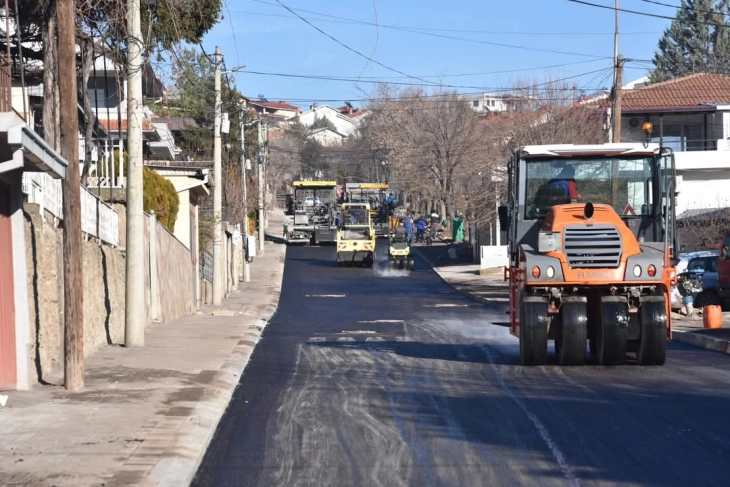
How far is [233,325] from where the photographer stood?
25906 millimetres

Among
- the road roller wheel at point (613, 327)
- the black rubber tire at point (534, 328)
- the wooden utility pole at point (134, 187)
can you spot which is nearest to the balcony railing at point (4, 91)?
the wooden utility pole at point (134, 187)

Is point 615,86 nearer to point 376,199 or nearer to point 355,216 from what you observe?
point 355,216

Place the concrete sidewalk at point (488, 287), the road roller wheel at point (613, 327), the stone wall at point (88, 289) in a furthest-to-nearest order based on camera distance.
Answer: the concrete sidewalk at point (488, 287)
the road roller wheel at point (613, 327)
the stone wall at point (88, 289)

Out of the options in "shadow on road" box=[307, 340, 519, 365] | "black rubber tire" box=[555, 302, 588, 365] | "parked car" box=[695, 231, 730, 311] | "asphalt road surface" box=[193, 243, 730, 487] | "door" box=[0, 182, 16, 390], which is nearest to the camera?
"asphalt road surface" box=[193, 243, 730, 487]

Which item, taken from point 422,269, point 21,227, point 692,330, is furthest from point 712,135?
point 21,227

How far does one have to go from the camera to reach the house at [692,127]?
49969mm

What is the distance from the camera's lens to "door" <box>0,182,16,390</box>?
1259 centimetres

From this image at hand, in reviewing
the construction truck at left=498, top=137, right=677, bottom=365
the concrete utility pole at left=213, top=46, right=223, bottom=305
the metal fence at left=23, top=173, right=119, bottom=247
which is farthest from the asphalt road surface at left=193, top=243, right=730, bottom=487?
the concrete utility pole at left=213, top=46, right=223, bottom=305

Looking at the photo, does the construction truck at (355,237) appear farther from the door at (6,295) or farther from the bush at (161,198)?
the door at (6,295)

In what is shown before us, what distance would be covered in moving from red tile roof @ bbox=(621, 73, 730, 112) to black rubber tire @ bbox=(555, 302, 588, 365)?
4069cm

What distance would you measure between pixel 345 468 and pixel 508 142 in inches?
1954

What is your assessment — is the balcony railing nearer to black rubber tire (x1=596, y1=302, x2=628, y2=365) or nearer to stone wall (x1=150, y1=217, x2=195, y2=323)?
black rubber tire (x1=596, y1=302, x2=628, y2=365)

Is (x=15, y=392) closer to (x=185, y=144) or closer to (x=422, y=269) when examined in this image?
(x=422, y=269)

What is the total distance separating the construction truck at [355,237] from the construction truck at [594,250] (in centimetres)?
3791
